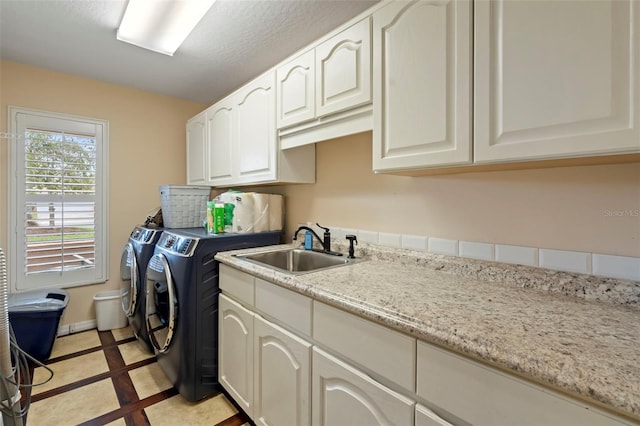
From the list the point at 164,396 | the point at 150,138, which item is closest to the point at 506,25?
the point at 164,396

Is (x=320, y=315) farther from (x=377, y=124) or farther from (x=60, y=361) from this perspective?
(x=60, y=361)

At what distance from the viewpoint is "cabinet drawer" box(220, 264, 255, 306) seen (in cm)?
148

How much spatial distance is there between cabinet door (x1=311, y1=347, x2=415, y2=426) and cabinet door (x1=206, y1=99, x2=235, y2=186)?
5.33 ft

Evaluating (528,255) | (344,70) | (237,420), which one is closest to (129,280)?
(237,420)

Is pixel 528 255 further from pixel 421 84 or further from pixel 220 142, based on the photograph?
pixel 220 142

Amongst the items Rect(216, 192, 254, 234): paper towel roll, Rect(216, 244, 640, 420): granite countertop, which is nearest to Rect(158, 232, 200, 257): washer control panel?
Rect(216, 192, 254, 234): paper towel roll

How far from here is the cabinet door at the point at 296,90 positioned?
1.57m

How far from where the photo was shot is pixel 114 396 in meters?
1.76

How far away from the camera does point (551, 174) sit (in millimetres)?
1113

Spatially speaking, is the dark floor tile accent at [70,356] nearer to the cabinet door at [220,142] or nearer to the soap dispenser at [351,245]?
the cabinet door at [220,142]

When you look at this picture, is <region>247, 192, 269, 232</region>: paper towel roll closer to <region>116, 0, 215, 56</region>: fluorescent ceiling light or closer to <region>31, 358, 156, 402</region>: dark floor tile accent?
<region>116, 0, 215, 56</region>: fluorescent ceiling light

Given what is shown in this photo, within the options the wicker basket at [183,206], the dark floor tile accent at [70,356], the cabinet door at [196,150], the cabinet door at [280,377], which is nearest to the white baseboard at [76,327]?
the dark floor tile accent at [70,356]

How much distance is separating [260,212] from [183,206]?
79 cm

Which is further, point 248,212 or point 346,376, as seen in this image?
point 248,212
